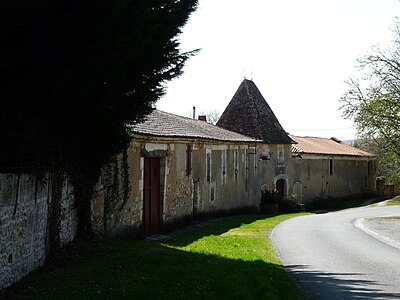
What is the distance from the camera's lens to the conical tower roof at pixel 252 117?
36844 mm

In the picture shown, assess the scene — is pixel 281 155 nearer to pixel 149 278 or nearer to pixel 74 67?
pixel 149 278

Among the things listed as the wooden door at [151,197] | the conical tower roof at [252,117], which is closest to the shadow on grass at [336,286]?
the wooden door at [151,197]

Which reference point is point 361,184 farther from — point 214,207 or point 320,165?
point 214,207

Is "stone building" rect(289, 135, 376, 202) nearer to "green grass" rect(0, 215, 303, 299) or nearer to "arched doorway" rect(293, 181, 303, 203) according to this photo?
"arched doorway" rect(293, 181, 303, 203)

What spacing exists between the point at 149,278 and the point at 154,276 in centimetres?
19

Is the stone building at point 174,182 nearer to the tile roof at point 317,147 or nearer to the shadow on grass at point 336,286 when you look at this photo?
the tile roof at point 317,147

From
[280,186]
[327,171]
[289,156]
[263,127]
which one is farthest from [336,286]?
[327,171]

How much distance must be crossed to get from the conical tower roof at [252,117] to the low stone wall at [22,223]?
2763 centimetres

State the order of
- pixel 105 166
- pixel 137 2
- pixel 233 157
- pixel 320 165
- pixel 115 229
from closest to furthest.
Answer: pixel 137 2 → pixel 105 166 → pixel 115 229 → pixel 233 157 → pixel 320 165

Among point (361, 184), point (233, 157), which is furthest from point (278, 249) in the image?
point (361, 184)

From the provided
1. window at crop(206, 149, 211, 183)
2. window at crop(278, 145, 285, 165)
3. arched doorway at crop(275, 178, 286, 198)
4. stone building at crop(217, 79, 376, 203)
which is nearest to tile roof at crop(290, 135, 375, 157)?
stone building at crop(217, 79, 376, 203)

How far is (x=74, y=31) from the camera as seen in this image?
265 inches

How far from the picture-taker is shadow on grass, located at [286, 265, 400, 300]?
356 inches

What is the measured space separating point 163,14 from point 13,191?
12.2 ft
